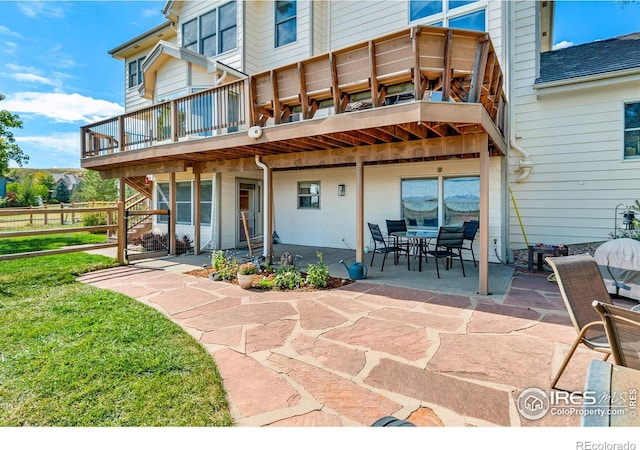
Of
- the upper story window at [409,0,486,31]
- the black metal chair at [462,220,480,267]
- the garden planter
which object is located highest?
the upper story window at [409,0,486,31]

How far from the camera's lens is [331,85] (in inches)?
197

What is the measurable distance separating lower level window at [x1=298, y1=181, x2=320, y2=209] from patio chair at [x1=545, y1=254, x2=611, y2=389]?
8.09 m

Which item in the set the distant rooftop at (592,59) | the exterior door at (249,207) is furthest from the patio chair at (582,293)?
the exterior door at (249,207)

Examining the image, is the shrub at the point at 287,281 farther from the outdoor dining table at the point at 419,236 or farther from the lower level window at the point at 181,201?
the lower level window at the point at 181,201

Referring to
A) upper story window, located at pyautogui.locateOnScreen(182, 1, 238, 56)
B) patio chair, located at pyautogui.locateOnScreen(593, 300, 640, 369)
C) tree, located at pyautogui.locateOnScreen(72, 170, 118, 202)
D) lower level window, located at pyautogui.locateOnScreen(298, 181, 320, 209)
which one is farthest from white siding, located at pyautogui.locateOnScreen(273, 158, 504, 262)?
tree, located at pyautogui.locateOnScreen(72, 170, 118, 202)

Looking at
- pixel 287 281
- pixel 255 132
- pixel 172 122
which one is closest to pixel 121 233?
pixel 172 122

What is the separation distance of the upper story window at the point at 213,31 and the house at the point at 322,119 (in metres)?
0.04

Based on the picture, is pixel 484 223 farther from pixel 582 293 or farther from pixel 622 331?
pixel 622 331

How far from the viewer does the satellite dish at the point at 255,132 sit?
5863mm

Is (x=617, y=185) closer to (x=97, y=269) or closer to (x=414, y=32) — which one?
(x=414, y=32)

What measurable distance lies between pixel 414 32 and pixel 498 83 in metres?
2.67

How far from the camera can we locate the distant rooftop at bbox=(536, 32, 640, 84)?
6879 millimetres

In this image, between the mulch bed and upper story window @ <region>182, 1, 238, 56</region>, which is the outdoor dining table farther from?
upper story window @ <region>182, 1, 238, 56</region>
